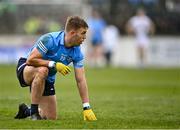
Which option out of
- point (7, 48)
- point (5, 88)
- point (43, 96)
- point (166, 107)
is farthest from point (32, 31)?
point (43, 96)

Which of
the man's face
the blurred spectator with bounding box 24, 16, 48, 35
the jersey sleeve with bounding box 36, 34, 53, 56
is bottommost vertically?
the jersey sleeve with bounding box 36, 34, 53, 56

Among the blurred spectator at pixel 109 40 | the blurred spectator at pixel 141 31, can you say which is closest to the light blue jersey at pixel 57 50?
the blurred spectator at pixel 141 31

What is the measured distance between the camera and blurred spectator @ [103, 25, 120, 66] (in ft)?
132

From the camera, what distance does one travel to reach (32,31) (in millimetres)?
41656

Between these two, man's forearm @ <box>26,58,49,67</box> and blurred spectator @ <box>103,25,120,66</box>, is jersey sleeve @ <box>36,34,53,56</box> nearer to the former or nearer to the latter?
man's forearm @ <box>26,58,49,67</box>

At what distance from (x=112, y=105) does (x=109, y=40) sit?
2383 cm

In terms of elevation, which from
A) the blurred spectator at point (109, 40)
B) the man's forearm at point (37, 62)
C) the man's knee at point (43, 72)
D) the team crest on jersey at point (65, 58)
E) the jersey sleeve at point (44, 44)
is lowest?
the man's knee at point (43, 72)

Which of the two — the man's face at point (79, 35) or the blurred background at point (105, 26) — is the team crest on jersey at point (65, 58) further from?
the blurred background at point (105, 26)

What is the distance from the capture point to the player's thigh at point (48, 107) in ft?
44.1

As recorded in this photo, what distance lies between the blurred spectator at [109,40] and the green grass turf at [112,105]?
8448mm

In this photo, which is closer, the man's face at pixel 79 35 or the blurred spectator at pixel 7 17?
the man's face at pixel 79 35

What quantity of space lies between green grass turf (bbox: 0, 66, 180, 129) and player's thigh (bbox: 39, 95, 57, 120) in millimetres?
146

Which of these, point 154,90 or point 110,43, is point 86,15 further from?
point 154,90

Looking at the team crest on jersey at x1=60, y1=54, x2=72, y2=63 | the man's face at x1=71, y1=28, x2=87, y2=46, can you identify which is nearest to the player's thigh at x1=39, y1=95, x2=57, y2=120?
the team crest on jersey at x1=60, y1=54, x2=72, y2=63
